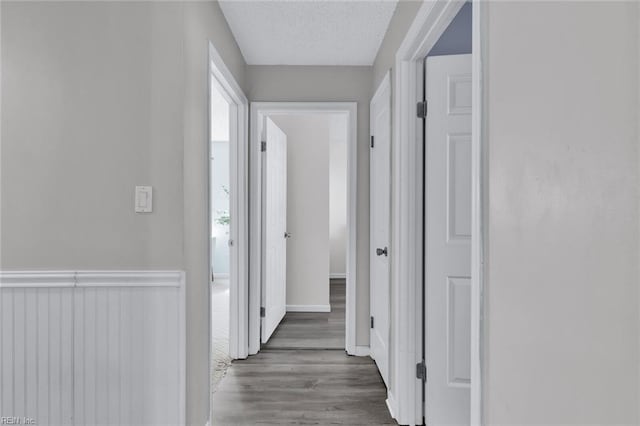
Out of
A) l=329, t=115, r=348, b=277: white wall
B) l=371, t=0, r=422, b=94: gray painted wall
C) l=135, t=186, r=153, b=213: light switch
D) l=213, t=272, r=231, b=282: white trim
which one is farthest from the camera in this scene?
l=213, t=272, r=231, b=282: white trim

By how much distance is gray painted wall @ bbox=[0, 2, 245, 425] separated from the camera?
73.1 inches

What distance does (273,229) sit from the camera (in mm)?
3877

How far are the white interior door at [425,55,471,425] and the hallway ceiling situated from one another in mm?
725

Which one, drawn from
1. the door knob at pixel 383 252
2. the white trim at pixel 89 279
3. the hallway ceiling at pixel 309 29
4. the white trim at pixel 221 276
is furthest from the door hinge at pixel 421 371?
the white trim at pixel 221 276

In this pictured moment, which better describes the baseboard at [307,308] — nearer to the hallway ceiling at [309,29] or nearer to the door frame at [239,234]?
the door frame at [239,234]

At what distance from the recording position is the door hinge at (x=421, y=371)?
2.24 meters

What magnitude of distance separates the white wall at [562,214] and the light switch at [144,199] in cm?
143

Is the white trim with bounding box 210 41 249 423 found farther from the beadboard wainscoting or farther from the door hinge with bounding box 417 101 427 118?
the door hinge with bounding box 417 101 427 118

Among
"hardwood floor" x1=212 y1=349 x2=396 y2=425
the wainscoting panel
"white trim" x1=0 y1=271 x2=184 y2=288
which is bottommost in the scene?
"hardwood floor" x1=212 y1=349 x2=396 y2=425

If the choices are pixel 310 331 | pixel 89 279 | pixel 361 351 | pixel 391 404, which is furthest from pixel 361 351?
pixel 89 279

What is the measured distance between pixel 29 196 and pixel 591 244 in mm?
2165

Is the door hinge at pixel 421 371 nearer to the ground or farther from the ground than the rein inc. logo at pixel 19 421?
farther from the ground

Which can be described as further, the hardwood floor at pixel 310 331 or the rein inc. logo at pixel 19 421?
the hardwood floor at pixel 310 331

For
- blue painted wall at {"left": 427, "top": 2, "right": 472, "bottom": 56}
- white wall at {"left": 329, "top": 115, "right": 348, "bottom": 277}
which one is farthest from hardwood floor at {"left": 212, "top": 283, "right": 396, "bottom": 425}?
white wall at {"left": 329, "top": 115, "right": 348, "bottom": 277}
